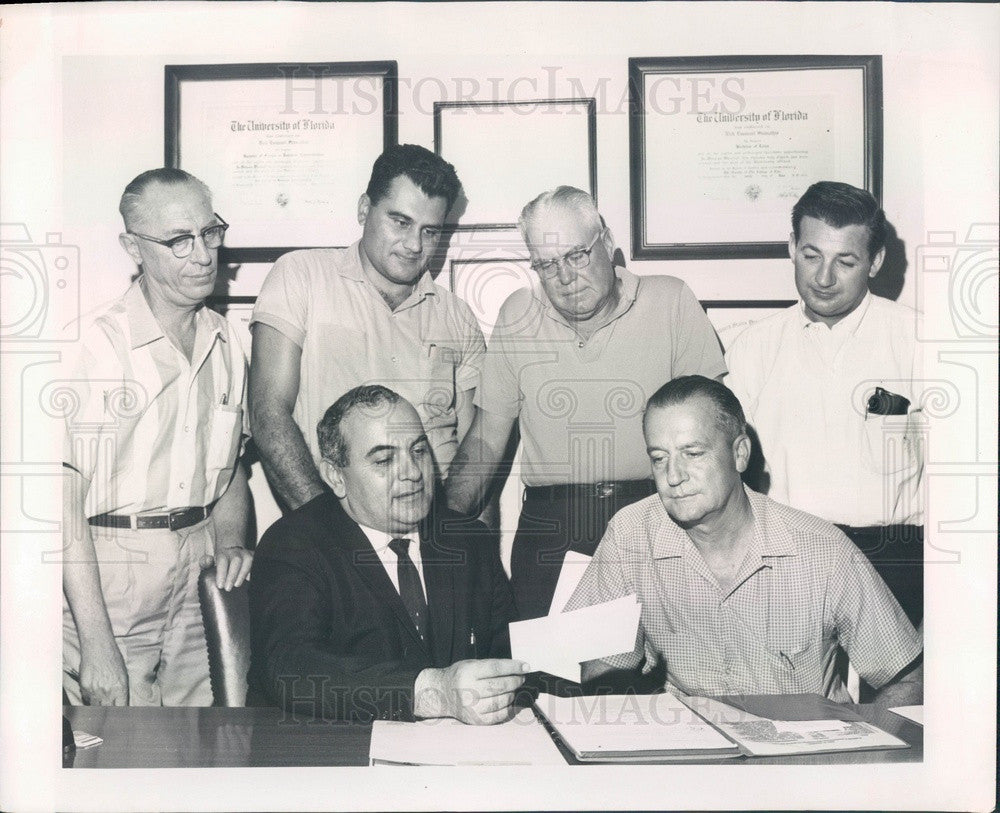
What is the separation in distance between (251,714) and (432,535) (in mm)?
574

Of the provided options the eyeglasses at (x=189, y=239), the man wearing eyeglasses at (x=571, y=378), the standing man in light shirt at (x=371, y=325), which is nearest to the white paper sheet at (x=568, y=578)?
the man wearing eyeglasses at (x=571, y=378)

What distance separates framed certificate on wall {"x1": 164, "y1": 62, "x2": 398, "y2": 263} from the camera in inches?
89.8

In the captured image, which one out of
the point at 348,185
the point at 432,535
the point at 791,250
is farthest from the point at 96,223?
the point at 791,250

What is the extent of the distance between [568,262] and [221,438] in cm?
92

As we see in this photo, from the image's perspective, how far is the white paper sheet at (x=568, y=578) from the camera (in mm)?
2258

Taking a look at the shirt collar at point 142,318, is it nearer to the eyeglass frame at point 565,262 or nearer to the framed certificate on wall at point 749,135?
the eyeglass frame at point 565,262

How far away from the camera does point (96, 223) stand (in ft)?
7.52

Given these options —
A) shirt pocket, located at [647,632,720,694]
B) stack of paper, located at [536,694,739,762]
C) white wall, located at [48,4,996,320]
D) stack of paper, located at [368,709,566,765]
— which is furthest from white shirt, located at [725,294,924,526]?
stack of paper, located at [368,709,566,765]

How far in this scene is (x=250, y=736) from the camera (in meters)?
2.13

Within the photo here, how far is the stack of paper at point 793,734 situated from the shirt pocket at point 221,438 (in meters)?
1.23

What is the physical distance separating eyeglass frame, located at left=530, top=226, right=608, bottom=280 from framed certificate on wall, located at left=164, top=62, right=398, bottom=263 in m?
0.44

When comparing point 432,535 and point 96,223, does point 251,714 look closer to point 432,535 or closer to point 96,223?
point 432,535

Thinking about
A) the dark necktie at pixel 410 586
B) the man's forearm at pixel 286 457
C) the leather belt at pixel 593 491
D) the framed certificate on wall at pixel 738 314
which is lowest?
the dark necktie at pixel 410 586

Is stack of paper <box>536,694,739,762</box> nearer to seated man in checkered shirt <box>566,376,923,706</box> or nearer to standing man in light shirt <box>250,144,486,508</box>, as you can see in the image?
seated man in checkered shirt <box>566,376,923,706</box>
